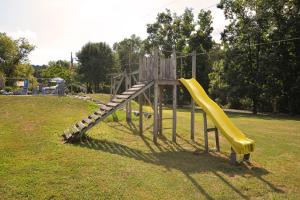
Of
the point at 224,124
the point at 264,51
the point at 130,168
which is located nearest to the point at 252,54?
the point at 264,51

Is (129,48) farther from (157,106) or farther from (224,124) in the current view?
(224,124)

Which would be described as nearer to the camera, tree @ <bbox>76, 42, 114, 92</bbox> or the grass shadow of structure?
the grass shadow of structure

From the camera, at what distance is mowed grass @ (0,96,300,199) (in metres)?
8.09

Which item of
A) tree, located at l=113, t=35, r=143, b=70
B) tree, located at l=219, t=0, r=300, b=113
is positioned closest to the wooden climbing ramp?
tree, located at l=219, t=0, r=300, b=113

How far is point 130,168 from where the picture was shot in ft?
33.0

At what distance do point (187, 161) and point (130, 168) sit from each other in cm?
261

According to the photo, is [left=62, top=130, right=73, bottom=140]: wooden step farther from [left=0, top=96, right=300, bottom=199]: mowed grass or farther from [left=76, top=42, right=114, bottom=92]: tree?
[left=76, top=42, right=114, bottom=92]: tree

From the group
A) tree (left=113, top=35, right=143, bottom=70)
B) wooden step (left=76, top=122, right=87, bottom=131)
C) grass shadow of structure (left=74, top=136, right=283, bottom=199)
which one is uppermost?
tree (left=113, top=35, right=143, bottom=70)

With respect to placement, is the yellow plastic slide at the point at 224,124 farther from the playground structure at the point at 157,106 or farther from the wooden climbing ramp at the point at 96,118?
the wooden climbing ramp at the point at 96,118

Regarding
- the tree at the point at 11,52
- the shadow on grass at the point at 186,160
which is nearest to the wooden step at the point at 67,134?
the shadow on grass at the point at 186,160

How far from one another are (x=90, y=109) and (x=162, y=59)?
35.0ft

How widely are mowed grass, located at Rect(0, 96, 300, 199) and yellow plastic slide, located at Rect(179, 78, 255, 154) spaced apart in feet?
2.51

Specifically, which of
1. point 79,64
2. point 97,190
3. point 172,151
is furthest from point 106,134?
point 79,64

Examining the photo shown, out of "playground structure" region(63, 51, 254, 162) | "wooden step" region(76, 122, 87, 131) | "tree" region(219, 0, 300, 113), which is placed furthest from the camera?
"tree" region(219, 0, 300, 113)
